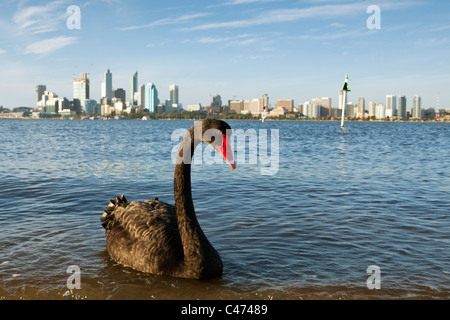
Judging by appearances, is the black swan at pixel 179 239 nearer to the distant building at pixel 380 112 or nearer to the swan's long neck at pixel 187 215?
the swan's long neck at pixel 187 215

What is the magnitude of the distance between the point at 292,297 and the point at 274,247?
1714 mm

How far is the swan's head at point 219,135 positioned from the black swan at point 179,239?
1 cm

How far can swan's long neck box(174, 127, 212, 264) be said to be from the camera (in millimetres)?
4820

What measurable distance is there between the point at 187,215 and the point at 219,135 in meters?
1.16

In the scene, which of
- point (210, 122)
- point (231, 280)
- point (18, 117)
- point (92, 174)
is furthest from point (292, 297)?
point (18, 117)

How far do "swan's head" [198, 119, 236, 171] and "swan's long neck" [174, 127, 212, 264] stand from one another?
307mm

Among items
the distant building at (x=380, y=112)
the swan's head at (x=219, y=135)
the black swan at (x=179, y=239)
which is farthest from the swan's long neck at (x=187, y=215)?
the distant building at (x=380, y=112)

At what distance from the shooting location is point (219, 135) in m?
4.35

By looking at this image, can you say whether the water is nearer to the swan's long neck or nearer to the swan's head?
the swan's long neck

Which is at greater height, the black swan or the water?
the black swan

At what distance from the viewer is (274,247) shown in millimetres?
6227

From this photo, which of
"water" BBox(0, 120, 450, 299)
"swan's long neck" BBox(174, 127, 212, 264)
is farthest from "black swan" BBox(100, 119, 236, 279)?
"water" BBox(0, 120, 450, 299)

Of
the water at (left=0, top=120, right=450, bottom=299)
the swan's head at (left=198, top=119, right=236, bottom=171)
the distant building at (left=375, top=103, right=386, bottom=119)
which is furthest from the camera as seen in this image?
the distant building at (left=375, top=103, right=386, bottom=119)

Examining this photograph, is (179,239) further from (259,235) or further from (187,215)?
(259,235)
